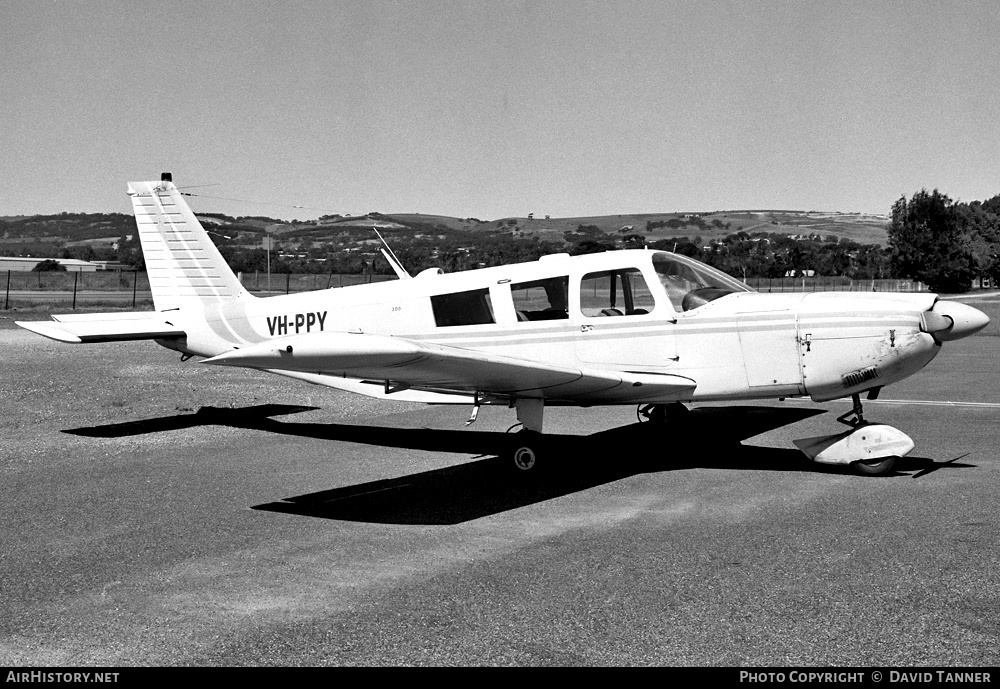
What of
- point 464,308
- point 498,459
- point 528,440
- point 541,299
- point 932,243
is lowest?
point 498,459

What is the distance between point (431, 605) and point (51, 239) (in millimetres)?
182714

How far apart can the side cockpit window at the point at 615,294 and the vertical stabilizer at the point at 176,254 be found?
479cm

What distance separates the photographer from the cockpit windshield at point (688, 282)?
358 inches

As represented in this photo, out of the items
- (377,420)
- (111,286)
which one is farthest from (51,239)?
(377,420)

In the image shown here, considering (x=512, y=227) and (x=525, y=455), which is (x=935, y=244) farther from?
(x=525, y=455)

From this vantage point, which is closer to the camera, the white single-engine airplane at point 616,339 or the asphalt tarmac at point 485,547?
the asphalt tarmac at point 485,547

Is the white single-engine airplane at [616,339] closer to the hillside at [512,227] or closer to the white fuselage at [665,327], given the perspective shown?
the white fuselage at [665,327]

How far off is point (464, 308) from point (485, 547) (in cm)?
378

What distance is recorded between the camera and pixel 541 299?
9.81 metres

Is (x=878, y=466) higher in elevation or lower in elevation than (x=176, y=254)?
lower

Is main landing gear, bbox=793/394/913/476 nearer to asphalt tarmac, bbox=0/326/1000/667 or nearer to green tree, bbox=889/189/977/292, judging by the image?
asphalt tarmac, bbox=0/326/1000/667

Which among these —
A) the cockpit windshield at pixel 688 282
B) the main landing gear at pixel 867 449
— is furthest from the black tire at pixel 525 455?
the main landing gear at pixel 867 449

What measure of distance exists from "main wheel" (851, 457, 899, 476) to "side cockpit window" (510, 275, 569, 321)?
10.3ft

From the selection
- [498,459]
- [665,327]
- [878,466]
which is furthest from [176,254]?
[878,466]
